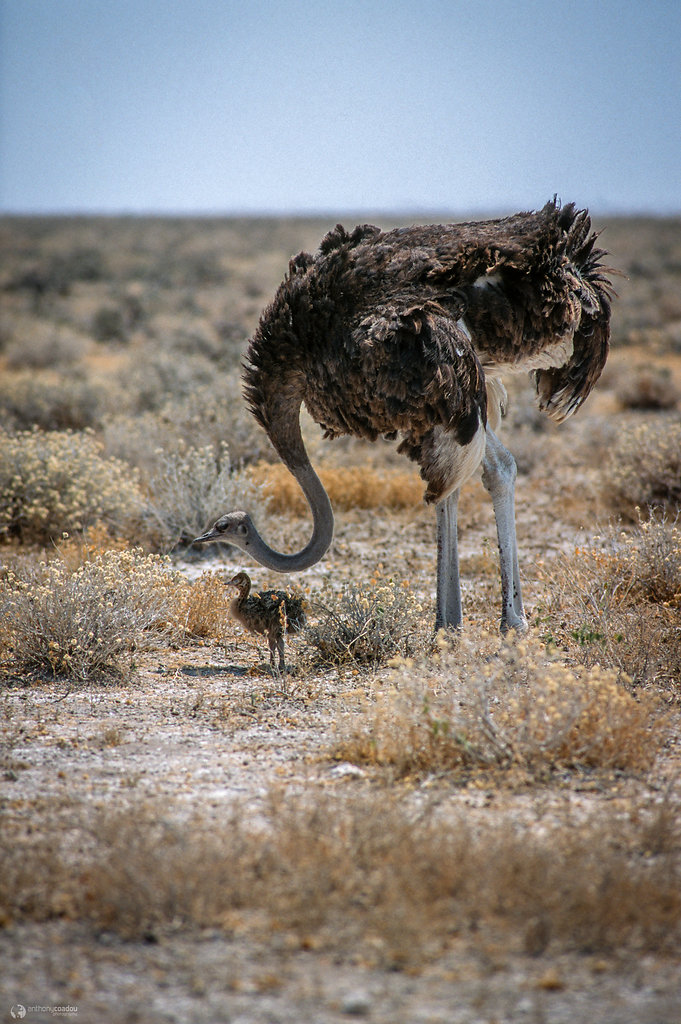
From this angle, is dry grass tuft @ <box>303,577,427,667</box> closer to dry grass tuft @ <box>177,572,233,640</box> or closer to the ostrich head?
the ostrich head

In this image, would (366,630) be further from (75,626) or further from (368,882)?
(368,882)

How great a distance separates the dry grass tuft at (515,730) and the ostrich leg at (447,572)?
1412mm

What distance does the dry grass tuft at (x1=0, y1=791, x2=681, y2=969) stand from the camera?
325cm

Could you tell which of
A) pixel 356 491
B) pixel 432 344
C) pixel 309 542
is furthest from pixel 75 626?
pixel 356 491

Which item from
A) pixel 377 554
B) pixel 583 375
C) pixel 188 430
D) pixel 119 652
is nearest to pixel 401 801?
pixel 119 652

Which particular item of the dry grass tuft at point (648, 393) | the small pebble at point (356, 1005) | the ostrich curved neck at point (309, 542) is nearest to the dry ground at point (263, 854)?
the small pebble at point (356, 1005)

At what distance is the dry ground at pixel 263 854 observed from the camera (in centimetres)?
299

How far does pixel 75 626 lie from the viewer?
6.06 metres

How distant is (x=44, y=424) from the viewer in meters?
13.2

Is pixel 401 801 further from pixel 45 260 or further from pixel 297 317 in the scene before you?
pixel 45 260

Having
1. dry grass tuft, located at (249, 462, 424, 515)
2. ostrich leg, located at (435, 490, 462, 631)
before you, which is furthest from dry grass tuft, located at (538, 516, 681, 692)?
dry grass tuft, located at (249, 462, 424, 515)

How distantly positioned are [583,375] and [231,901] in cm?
459

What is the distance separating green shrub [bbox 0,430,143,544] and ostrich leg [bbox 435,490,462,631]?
363 cm

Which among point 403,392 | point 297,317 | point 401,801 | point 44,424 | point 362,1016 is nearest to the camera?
point 362,1016
